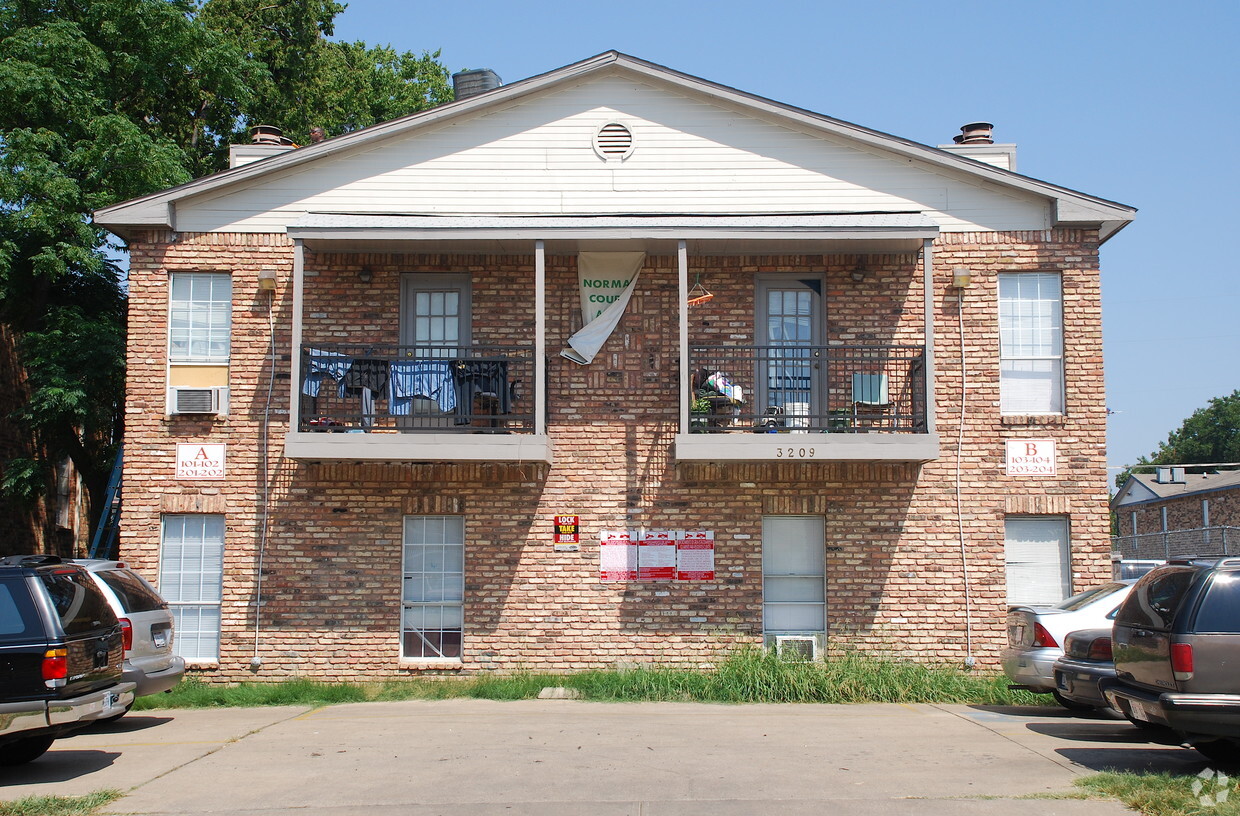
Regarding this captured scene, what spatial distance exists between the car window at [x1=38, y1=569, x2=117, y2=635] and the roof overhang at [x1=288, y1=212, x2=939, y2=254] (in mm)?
5727

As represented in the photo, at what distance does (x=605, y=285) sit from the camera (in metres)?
14.4

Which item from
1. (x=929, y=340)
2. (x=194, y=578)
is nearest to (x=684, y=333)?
(x=929, y=340)

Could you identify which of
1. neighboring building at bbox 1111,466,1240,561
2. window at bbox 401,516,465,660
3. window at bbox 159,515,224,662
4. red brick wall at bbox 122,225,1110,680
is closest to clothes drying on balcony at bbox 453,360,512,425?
red brick wall at bbox 122,225,1110,680

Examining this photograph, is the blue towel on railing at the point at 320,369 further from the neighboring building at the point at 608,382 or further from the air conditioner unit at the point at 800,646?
the air conditioner unit at the point at 800,646

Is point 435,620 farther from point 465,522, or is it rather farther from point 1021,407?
point 1021,407

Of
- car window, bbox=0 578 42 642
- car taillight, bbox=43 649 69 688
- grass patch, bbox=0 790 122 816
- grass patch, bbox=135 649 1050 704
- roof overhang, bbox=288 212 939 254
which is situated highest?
roof overhang, bbox=288 212 939 254

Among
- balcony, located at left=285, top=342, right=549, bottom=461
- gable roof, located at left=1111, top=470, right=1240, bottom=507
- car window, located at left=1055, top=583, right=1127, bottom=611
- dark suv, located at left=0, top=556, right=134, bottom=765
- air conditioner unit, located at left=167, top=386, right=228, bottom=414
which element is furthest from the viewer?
gable roof, located at left=1111, top=470, right=1240, bottom=507

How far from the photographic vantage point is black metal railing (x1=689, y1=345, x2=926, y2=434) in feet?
45.5

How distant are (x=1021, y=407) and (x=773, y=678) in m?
4.97

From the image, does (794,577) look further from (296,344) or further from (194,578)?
(194,578)

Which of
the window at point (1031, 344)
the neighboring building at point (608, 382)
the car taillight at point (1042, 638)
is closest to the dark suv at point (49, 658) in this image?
the neighboring building at point (608, 382)

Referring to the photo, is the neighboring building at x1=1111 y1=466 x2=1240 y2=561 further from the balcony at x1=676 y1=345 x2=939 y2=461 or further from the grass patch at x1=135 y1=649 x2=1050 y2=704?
the grass patch at x1=135 y1=649 x2=1050 y2=704

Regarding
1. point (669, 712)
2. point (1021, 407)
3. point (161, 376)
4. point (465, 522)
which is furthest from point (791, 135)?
point (161, 376)

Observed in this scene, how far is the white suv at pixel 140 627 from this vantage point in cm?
1045
